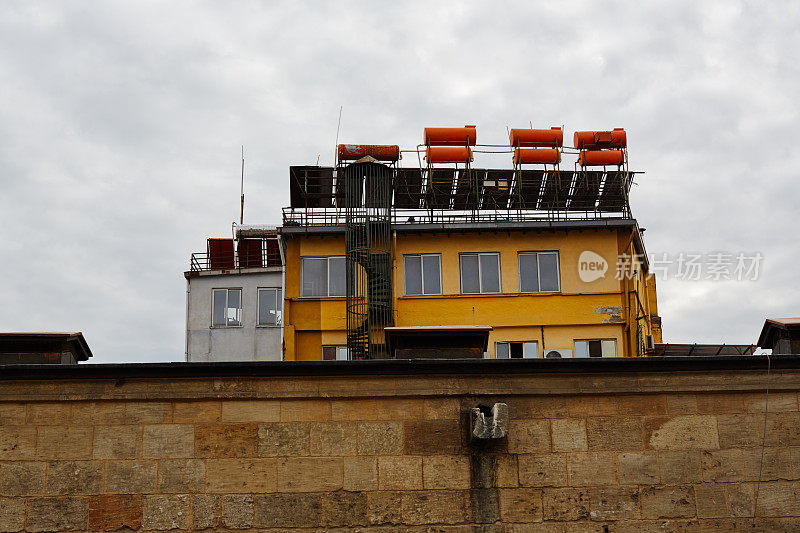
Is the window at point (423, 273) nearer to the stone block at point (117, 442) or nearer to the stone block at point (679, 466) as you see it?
the stone block at point (679, 466)

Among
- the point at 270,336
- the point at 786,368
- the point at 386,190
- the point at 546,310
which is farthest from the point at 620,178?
the point at 786,368

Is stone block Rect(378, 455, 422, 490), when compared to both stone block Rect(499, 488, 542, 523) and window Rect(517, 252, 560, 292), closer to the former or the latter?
stone block Rect(499, 488, 542, 523)

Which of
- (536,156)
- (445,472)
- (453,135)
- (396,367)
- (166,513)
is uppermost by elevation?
(453,135)

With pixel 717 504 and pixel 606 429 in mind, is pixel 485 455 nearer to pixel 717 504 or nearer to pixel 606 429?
pixel 606 429

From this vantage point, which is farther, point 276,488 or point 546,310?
point 546,310

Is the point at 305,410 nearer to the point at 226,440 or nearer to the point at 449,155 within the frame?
the point at 226,440

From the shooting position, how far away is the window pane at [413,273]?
37.9 m

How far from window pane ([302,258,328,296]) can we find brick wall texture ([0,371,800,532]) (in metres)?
24.3

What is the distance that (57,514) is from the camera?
43.7 feet

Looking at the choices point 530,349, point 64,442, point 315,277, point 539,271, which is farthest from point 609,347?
point 64,442

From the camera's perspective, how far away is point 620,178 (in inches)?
1542

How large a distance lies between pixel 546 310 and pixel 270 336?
13231mm

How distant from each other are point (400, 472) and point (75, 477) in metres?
4.79

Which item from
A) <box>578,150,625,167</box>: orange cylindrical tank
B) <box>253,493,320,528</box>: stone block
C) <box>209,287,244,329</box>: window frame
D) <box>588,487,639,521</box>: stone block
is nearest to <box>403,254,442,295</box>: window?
<box>578,150,625,167</box>: orange cylindrical tank
